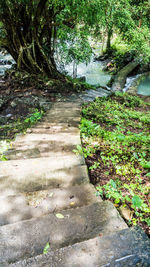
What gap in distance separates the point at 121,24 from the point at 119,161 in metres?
5.06

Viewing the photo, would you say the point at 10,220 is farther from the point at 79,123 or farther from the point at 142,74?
the point at 142,74

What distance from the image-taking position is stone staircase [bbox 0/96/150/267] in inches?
38.9

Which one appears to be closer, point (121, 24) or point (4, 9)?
Result: point (4, 9)

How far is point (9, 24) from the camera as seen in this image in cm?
553

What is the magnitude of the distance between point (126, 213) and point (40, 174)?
963mm

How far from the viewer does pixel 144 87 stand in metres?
11.2

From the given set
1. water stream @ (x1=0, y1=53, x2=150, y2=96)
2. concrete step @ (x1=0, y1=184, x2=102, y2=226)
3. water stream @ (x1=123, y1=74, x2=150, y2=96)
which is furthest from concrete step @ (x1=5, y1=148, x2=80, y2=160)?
water stream @ (x1=0, y1=53, x2=150, y2=96)

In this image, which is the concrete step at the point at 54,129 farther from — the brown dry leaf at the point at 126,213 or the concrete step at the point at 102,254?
the concrete step at the point at 102,254

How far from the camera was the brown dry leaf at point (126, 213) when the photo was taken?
147 cm

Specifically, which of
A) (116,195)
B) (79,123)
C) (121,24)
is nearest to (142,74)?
(121,24)

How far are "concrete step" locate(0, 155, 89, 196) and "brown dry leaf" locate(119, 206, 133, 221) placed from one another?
1.64ft

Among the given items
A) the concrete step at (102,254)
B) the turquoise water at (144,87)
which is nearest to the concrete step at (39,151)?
the concrete step at (102,254)

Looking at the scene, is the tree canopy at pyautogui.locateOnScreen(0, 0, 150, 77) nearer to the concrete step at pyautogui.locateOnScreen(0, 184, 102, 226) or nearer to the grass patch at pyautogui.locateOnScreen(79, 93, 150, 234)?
the grass patch at pyautogui.locateOnScreen(79, 93, 150, 234)

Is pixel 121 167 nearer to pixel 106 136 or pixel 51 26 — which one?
pixel 106 136
